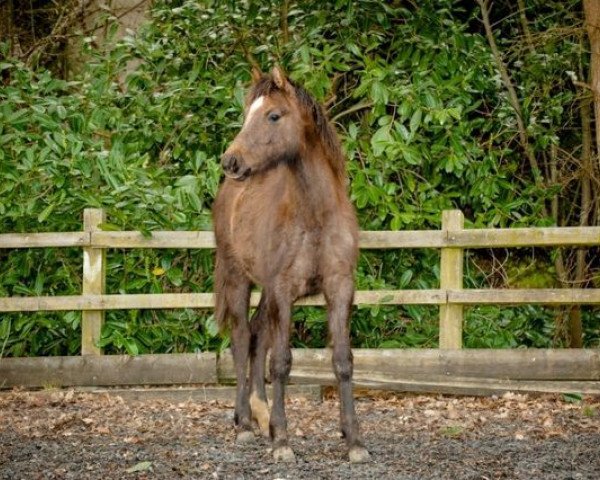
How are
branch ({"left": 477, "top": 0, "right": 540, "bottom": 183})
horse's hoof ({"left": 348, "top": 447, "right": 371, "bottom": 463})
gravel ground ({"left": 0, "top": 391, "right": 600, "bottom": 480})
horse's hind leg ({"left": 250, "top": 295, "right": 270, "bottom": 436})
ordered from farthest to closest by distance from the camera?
branch ({"left": 477, "top": 0, "right": 540, "bottom": 183})
horse's hind leg ({"left": 250, "top": 295, "right": 270, "bottom": 436})
horse's hoof ({"left": 348, "top": 447, "right": 371, "bottom": 463})
gravel ground ({"left": 0, "top": 391, "right": 600, "bottom": 480})

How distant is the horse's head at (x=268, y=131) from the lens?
661 cm

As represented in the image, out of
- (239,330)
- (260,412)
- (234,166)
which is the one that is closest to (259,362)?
(239,330)

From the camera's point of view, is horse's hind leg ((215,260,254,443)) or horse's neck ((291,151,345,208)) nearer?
horse's neck ((291,151,345,208))

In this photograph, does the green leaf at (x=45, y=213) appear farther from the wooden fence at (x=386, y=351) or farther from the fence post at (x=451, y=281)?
the fence post at (x=451, y=281)

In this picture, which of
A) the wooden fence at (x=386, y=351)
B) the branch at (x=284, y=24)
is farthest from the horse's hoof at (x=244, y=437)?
the branch at (x=284, y=24)

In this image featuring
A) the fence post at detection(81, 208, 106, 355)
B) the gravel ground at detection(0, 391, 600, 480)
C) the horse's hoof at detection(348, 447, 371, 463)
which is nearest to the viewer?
the gravel ground at detection(0, 391, 600, 480)

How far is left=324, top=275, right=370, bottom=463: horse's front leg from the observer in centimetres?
650

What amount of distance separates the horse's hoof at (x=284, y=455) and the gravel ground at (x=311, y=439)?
59mm

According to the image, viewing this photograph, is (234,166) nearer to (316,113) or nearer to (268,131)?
(268,131)

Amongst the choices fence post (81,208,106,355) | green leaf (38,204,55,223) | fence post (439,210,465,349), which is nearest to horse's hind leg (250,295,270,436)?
fence post (439,210,465,349)

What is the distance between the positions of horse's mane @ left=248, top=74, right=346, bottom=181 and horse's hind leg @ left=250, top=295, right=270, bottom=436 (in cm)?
125

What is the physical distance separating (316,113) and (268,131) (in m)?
0.36

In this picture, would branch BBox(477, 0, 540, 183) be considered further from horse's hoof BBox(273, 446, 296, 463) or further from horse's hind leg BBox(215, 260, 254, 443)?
horse's hoof BBox(273, 446, 296, 463)

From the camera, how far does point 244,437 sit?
7.31 m
